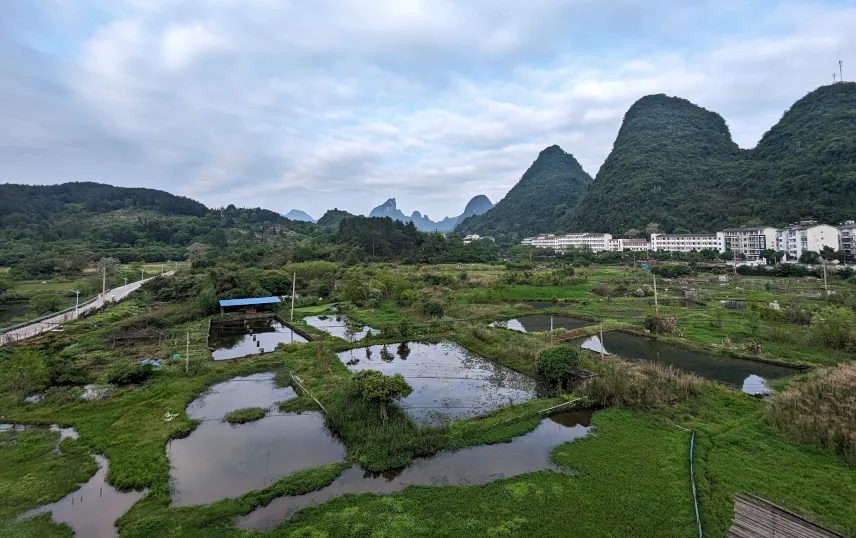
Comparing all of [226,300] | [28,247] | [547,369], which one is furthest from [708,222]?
[28,247]

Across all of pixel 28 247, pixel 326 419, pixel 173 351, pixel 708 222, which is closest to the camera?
pixel 326 419

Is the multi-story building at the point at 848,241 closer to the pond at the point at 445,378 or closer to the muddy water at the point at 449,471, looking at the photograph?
the pond at the point at 445,378

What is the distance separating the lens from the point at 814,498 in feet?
27.4

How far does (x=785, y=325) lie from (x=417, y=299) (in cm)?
2350

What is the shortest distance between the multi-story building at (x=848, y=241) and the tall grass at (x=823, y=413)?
5326 centimetres

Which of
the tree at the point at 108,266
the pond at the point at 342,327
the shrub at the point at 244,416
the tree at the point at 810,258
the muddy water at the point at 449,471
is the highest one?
the tree at the point at 108,266

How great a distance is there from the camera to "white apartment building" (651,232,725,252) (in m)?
65.4

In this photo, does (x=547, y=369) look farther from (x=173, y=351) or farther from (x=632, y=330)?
(x=173, y=351)

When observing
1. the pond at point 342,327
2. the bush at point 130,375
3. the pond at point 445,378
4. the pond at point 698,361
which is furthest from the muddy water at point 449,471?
the pond at point 342,327

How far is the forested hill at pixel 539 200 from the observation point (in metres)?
132

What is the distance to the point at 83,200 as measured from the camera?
109m

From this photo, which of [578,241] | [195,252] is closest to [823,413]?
[195,252]

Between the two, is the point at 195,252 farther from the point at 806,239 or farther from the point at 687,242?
the point at 806,239

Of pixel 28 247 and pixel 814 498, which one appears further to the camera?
pixel 28 247
